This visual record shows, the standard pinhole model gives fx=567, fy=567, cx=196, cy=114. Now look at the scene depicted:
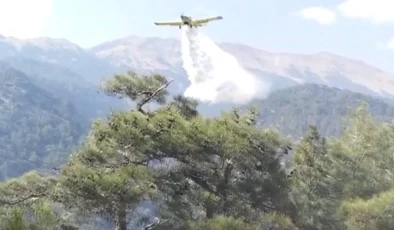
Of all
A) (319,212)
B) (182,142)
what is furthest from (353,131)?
(182,142)

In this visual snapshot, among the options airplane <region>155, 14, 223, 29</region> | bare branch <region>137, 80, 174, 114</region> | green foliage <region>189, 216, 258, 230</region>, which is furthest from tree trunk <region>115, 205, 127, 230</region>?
airplane <region>155, 14, 223, 29</region>

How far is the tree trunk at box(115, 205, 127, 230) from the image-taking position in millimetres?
14070

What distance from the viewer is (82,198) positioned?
13.7 meters

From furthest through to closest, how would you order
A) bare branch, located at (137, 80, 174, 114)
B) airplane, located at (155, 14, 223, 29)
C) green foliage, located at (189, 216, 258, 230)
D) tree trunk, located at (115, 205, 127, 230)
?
airplane, located at (155, 14, 223, 29), bare branch, located at (137, 80, 174, 114), green foliage, located at (189, 216, 258, 230), tree trunk, located at (115, 205, 127, 230)

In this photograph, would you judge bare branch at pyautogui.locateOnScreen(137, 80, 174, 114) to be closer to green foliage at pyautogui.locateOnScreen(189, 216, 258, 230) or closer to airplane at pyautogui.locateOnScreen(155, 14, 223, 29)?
green foliage at pyautogui.locateOnScreen(189, 216, 258, 230)

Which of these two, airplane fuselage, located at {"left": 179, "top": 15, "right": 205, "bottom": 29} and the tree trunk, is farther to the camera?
airplane fuselage, located at {"left": 179, "top": 15, "right": 205, "bottom": 29}

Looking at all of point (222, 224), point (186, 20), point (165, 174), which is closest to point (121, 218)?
point (165, 174)

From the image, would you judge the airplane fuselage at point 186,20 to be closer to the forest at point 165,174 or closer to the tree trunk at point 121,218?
the forest at point 165,174

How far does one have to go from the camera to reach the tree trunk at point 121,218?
1407cm

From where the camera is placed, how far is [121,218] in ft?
47.9

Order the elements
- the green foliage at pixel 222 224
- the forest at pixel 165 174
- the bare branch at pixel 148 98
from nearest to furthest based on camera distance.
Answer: the forest at pixel 165 174 → the green foliage at pixel 222 224 → the bare branch at pixel 148 98

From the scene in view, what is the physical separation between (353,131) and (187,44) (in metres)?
10.5

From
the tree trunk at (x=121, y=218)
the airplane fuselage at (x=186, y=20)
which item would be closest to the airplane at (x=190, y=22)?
the airplane fuselage at (x=186, y=20)

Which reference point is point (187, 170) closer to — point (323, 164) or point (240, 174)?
point (240, 174)
